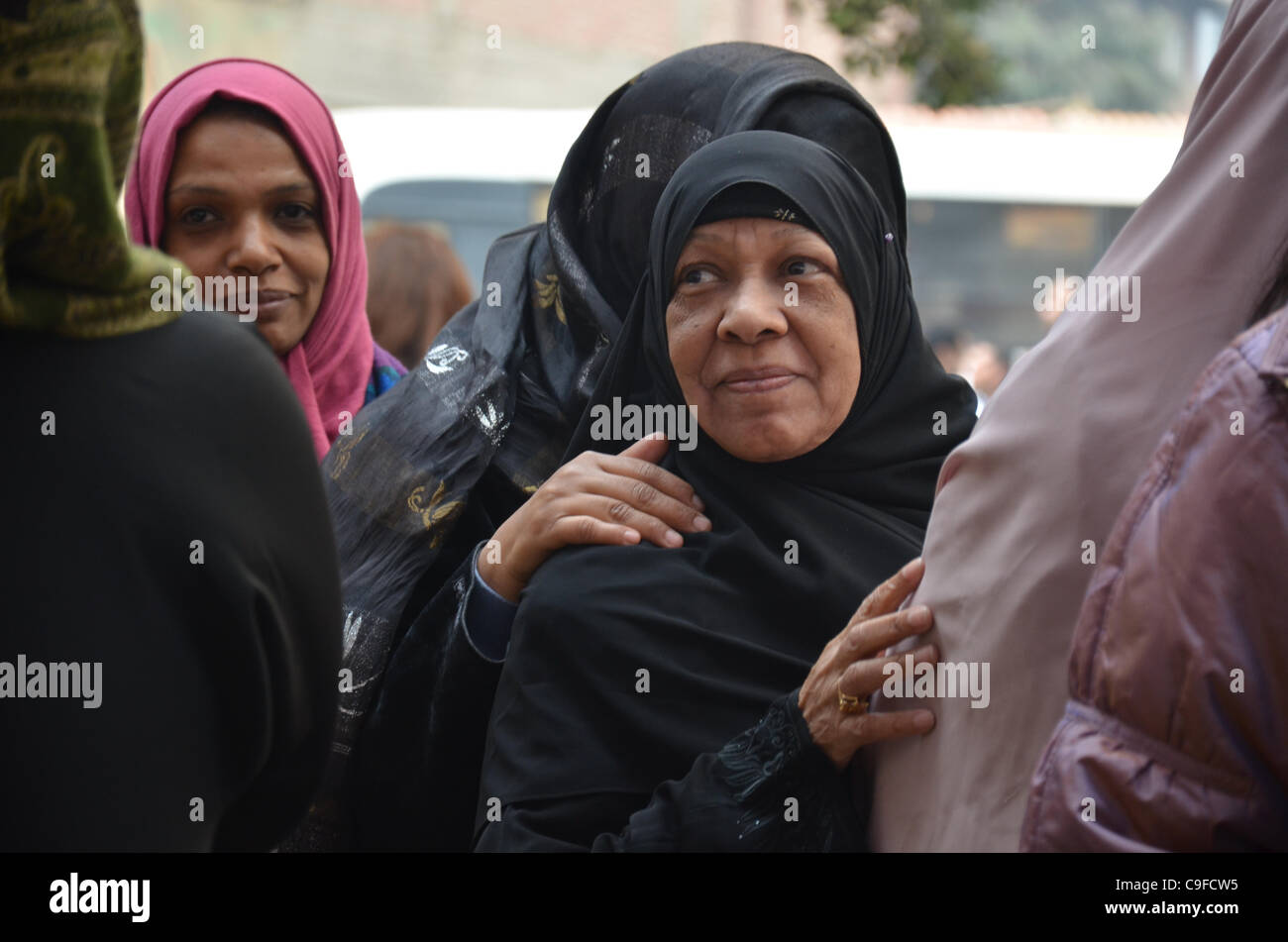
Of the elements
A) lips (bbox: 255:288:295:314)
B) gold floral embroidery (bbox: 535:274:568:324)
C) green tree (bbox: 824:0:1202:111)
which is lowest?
gold floral embroidery (bbox: 535:274:568:324)

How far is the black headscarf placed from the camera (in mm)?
2371

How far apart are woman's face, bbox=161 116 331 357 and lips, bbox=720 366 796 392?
117cm

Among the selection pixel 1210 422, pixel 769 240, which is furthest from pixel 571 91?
pixel 1210 422

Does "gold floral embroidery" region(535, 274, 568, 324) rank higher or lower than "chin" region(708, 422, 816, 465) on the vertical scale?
higher

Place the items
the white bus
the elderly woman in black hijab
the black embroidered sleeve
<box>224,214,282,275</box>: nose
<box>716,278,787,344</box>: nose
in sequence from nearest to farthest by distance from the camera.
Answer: the black embroidered sleeve, the elderly woman in black hijab, <box>716,278,787,344</box>: nose, <box>224,214,282,275</box>: nose, the white bus

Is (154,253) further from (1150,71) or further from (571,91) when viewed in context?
(1150,71)

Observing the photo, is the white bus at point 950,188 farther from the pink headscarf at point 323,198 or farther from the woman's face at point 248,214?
the woman's face at point 248,214

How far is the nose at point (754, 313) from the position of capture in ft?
6.66

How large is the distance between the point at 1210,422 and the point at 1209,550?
0.10 meters

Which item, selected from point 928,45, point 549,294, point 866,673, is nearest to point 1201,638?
point 866,673

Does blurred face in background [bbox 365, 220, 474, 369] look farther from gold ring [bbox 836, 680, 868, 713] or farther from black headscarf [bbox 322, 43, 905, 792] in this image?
gold ring [bbox 836, 680, 868, 713]

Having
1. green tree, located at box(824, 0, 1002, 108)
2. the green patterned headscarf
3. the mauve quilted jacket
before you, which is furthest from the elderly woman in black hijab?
green tree, located at box(824, 0, 1002, 108)

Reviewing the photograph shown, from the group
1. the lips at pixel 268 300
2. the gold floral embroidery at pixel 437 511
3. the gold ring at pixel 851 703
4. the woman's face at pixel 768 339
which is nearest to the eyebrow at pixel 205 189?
the lips at pixel 268 300
